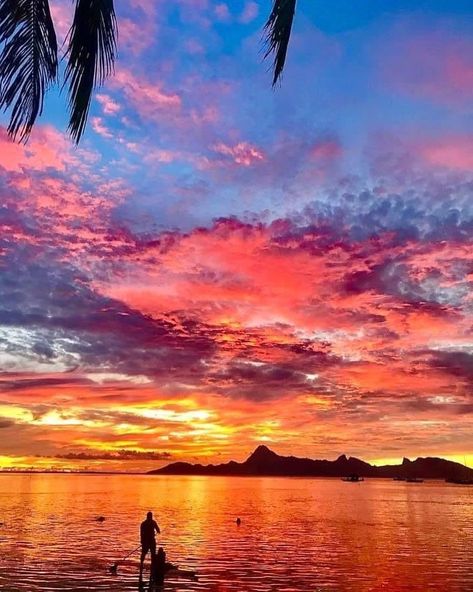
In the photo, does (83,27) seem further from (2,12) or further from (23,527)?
(23,527)

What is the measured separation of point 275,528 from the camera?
228ft

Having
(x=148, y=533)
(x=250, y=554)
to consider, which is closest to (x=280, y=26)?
(x=148, y=533)

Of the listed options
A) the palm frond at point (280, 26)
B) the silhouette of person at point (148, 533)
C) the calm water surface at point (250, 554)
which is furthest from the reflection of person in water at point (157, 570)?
the palm frond at point (280, 26)

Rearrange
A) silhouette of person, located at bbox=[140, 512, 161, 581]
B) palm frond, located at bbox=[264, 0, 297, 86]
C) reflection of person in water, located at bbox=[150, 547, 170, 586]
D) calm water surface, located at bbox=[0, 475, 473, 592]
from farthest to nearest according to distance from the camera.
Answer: calm water surface, located at bbox=[0, 475, 473, 592] < reflection of person in water, located at bbox=[150, 547, 170, 586] < silhouette of person, located at bbox=[140, 512, 161, 581] < palm frond, located at bbox=[264, 0, 297, 86]

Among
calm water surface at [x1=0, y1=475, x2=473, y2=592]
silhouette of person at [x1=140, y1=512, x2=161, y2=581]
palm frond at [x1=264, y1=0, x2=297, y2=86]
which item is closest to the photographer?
palm frond at [x1=264, y1=0, x2=297, y2=86]

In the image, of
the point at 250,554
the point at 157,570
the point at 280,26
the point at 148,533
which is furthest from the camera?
the point at 250,554

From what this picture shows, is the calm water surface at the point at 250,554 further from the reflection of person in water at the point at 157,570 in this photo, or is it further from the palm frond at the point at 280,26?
the palm frond at the point at 280,26

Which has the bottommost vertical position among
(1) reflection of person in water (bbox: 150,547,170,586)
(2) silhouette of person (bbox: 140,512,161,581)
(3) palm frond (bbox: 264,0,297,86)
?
(1) reflection of person in water (bbox: 150,547,170,586)

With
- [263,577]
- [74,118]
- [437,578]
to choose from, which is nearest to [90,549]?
[263,577]

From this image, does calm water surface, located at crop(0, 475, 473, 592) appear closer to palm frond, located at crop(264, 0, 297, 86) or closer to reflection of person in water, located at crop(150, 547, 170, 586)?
reflection of person in water, located at crop(150, 547, 170, 586)

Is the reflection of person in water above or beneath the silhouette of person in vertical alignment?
beneath

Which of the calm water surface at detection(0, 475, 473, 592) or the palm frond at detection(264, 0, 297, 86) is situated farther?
the calm water surface at detection(0, 475, 473, 592)

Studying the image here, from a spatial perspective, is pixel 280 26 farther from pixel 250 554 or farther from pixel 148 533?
pixel 250 554

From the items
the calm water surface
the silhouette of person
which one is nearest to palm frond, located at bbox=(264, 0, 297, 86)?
the silhouette of person
